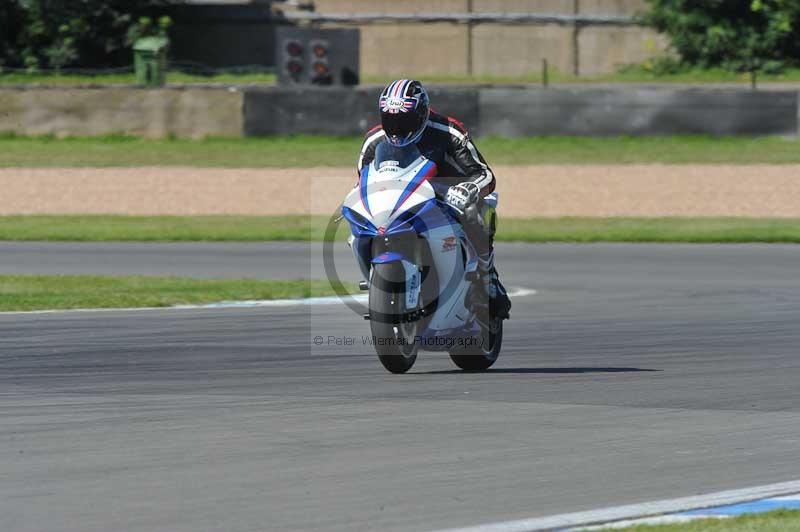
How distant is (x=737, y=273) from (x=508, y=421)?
9.00m

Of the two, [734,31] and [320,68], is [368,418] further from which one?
[734,31]

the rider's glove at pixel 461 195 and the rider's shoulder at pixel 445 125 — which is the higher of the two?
the rider's shoulder at pixel 445 125

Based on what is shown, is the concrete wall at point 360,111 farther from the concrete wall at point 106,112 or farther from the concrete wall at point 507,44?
the concrete wall at point 507,44

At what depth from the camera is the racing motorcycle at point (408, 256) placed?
355 inches

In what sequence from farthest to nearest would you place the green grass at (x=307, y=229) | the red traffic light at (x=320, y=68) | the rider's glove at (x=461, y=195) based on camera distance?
the red traffic light at (x=320, y=68) → the green grass at (x=307, y=229) → the rider's glove at (x=461, y=195)

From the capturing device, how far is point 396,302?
8.99 m

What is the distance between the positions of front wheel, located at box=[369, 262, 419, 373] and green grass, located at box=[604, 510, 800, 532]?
3335mm

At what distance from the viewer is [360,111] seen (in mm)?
28781

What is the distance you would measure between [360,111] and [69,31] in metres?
16.5

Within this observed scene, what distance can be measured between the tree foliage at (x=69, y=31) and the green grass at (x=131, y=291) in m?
26.6

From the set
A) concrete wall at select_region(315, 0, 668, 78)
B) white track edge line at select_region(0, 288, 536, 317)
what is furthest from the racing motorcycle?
concrete wall at select_region(315, 0, 668, 78)

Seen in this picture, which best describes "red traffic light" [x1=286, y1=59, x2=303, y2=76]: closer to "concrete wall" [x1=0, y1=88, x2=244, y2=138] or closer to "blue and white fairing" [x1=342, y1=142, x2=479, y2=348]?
"concrete wall" [x1=0, y1=88, x2=244, y2=138]

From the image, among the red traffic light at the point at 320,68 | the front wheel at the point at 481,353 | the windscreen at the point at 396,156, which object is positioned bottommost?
the red traffic light at the point at 320,68

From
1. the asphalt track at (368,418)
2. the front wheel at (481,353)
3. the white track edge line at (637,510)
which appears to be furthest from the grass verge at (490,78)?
the white track edge line at (637,510)
